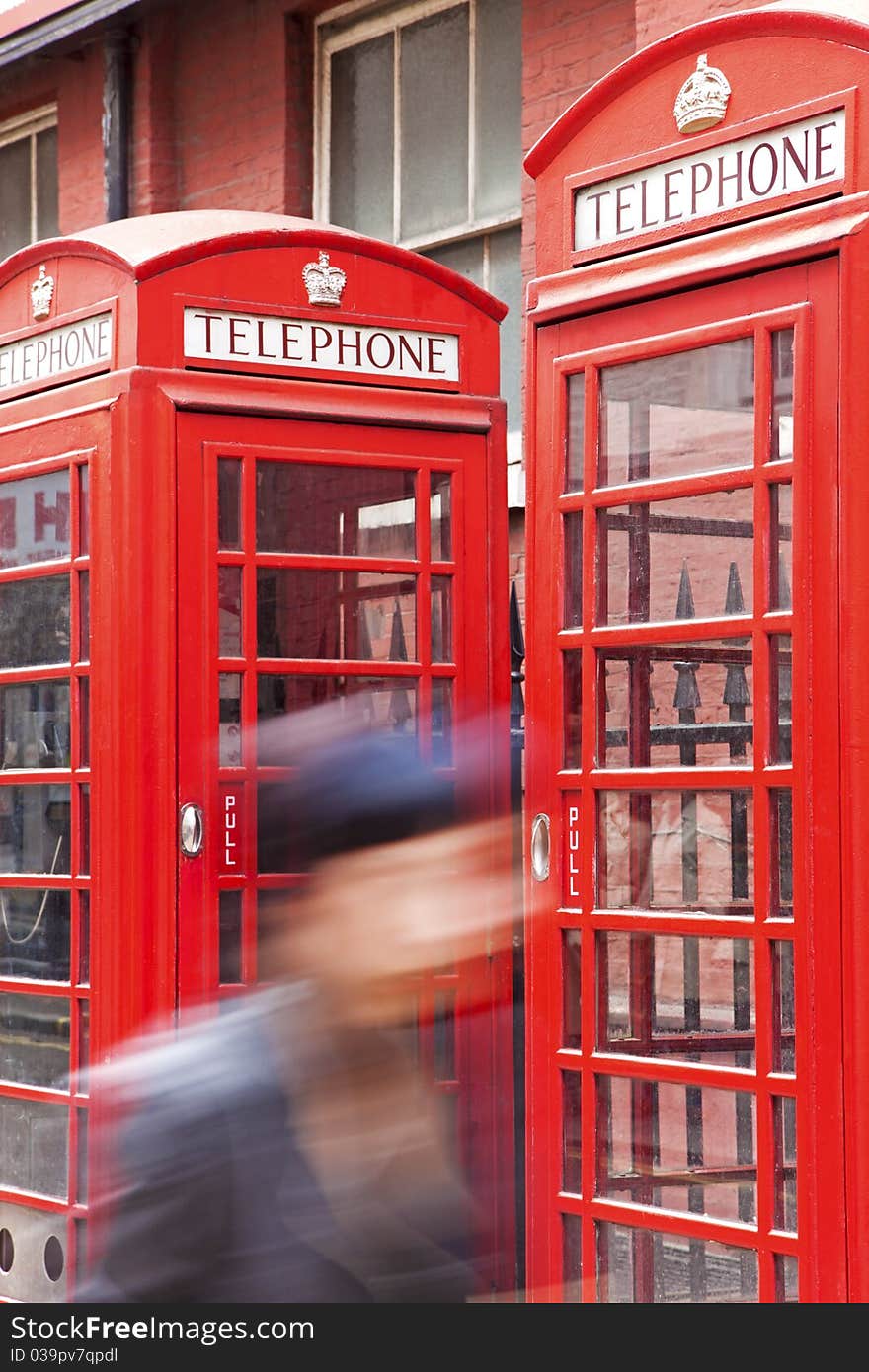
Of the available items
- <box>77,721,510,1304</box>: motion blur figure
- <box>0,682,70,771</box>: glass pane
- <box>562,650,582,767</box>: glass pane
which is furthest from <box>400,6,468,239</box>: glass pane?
<box>562,650,582,767</box>: glass pane

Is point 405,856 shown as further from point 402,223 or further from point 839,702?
point 402,223

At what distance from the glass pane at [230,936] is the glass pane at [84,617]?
649 mm

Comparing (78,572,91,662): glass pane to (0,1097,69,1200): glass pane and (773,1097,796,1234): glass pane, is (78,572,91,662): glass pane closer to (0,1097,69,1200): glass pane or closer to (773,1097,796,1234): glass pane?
(0,1097,69,1200): glass pane

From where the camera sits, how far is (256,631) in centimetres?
461

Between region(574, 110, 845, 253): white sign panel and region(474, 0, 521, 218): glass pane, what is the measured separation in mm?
3583

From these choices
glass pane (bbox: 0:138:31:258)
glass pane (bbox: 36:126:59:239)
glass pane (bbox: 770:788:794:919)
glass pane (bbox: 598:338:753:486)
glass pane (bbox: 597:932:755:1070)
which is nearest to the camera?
glass pane (bbox: 770:788:794:919)

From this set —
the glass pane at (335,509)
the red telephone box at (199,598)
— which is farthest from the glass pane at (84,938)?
the glass pane at (335,509)

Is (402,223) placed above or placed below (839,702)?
above

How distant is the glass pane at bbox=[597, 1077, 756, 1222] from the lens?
373 cm

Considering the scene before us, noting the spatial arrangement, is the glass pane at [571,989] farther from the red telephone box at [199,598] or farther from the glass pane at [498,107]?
the glass pane at [498,107]

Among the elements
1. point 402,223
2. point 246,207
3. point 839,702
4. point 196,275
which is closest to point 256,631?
point 196,275

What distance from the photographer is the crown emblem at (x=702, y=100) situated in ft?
12.0

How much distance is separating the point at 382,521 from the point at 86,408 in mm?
736

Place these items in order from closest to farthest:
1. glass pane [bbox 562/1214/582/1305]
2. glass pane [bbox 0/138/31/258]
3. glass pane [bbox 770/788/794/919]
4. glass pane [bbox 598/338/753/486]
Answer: glass pane [bbox 770/788/794/919] → glass pane [bbox 598/338/753/486] → glass pane [bbox 562/1214/582/1305] → glass pane [bbox 0/138/31/258]
